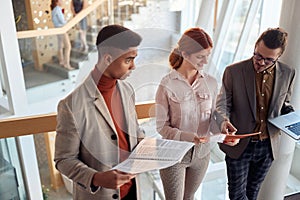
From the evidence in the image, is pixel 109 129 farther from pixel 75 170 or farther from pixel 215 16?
pixel 215 16

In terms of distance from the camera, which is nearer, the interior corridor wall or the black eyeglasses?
the black eyeglasses

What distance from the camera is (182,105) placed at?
4.12 feet

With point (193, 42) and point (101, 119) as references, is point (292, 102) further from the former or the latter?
point (101, 119)

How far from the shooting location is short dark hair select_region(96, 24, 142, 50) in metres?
0.97

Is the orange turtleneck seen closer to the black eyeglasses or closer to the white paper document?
the white paper document

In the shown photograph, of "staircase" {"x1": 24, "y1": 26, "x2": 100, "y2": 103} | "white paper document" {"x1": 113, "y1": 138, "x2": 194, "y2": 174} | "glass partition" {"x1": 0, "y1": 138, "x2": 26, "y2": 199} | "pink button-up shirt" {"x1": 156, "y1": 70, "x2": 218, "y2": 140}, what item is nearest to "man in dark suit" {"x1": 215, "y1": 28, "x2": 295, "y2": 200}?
"pink button-up shirt" {"x1": 156, "y1": 70, "x2": 218, "y2": 140}

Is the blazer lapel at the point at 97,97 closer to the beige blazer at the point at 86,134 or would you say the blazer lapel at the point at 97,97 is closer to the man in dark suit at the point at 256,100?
the beige blazer at the point at 86,134

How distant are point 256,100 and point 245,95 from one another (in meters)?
0.06

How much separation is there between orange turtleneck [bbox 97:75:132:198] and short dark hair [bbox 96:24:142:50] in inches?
4.6

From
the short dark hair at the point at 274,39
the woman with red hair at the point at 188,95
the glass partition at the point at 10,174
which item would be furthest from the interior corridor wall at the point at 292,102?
the glass partition at the point at 10,174

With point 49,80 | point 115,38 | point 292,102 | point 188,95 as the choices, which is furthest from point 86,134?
point 49,80

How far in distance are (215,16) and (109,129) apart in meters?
1.83

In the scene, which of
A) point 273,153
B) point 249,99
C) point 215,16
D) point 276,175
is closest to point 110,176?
point 249,99

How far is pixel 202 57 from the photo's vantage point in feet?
3.95
